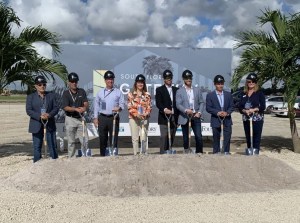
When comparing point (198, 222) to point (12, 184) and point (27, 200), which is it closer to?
point (27, 200)

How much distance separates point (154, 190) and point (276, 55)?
562cm

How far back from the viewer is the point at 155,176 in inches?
257

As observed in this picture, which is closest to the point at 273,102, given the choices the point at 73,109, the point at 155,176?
the point at 73,109

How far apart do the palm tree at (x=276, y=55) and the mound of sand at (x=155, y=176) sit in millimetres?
3543

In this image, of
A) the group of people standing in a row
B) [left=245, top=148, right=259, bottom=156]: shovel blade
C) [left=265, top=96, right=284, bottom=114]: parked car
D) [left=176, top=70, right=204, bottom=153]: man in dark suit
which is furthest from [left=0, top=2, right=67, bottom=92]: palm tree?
[left=265, top=96, right=284, bottom=114]: parked car

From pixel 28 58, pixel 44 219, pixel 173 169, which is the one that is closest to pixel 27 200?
pixel 44 219

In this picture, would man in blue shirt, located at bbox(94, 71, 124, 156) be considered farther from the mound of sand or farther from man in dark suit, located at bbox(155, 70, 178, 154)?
the mound of sand

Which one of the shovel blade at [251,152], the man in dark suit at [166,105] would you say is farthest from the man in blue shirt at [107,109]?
the shovel blade at [251,152]

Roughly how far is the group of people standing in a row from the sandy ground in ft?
3.33

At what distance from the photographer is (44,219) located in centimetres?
499

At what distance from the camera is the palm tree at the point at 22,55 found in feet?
29.9

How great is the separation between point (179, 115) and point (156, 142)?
5.62m

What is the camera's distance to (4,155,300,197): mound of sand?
6312 mm

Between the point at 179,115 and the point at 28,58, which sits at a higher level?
the point at 28,58
